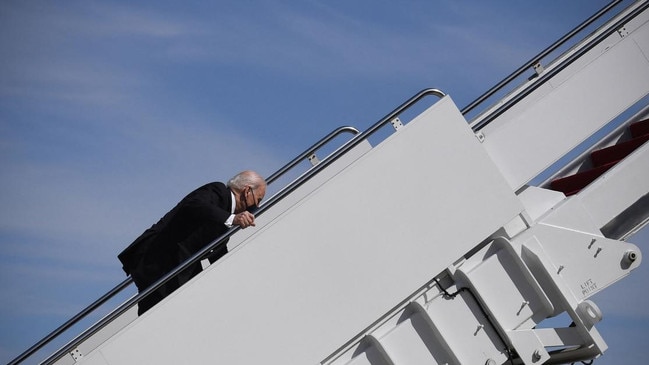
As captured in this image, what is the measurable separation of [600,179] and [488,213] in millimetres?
878

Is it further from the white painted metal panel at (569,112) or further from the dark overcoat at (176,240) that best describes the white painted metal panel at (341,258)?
the dark overcoat at (176,240)

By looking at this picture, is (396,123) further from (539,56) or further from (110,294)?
(110,294)

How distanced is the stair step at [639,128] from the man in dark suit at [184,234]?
9.55 feet

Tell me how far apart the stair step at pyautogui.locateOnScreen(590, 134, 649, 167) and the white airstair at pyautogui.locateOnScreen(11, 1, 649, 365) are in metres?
0.60

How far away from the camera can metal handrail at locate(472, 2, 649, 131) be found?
14.8 ft

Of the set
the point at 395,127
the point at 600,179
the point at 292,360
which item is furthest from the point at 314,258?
the point at 600,179

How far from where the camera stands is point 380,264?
405 cm

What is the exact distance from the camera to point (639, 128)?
5.66 metres

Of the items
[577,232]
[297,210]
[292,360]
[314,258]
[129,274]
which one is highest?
[129,274]

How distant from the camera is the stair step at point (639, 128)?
18.4ft

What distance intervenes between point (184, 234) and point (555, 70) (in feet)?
8.46

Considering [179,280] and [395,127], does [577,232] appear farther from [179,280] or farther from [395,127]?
[179,280]

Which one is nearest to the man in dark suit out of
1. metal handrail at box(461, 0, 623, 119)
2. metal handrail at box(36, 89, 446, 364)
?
metal handrail at box(36, 89, 446, 364)

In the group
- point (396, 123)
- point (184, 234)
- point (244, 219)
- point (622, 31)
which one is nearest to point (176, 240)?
point (184, 234)
